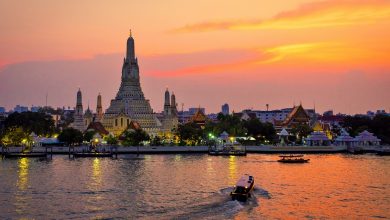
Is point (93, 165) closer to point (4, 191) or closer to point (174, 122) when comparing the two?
point (4, 191)

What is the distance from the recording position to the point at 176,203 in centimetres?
4188

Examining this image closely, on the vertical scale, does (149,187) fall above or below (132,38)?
below

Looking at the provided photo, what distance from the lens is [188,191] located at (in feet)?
159

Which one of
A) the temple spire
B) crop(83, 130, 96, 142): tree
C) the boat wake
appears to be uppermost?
the temple spire

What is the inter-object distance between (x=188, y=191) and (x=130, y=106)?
89670 millimetres

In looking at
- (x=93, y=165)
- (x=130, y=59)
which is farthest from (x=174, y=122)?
(x=93, y=165)

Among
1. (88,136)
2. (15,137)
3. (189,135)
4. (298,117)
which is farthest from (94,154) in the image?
(298,117)

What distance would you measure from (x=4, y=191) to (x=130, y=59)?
94.0m

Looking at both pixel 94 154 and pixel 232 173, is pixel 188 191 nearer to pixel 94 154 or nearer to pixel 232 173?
pixel 232 173

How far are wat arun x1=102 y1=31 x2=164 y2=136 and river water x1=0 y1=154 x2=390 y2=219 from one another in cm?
5613

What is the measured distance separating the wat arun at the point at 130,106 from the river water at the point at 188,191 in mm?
56129

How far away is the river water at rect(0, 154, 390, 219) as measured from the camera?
38.7 metres

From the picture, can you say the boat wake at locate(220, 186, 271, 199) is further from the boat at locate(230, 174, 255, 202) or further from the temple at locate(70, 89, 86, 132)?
the temple at locate(70, 89, 86, 132)

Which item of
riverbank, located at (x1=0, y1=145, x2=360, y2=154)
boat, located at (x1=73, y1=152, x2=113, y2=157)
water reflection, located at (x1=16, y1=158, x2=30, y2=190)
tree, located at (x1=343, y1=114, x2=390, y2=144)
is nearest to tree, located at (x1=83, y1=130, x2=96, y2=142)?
riverbank, located at (x1=0, y1=145, x2=360, y2=154)
